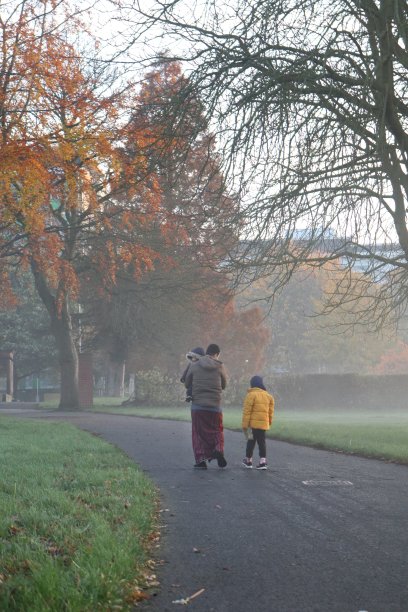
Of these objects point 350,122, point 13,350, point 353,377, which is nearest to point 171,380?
point 353,377

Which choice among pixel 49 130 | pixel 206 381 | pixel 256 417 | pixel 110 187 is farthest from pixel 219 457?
pixel 110 187

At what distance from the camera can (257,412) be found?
13.5 metres

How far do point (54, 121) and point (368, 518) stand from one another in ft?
50.6

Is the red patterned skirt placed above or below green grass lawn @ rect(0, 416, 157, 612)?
above

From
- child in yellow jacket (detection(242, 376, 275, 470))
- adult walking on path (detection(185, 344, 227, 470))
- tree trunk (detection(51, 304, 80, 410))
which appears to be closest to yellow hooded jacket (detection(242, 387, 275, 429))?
child in yellow jacket (detection(242, 376, 275, 470))

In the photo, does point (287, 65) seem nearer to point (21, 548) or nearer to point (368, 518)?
point (368, 518)

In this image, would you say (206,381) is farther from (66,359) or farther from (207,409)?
(66,359)

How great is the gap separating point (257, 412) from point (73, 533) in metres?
7.44

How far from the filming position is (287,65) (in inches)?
450

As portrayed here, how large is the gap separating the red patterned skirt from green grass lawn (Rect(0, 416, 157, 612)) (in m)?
1.20

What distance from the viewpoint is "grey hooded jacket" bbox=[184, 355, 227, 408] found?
13.4 m

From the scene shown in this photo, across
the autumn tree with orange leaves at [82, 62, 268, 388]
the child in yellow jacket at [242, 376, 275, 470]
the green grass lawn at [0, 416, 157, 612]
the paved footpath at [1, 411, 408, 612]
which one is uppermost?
the autumn tree with orange leaves at [82, 62, 268, 388]

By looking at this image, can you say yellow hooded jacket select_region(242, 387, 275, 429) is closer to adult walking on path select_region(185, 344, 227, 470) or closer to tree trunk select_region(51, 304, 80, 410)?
adult walking on path select_region(185, 344, 227, 470)

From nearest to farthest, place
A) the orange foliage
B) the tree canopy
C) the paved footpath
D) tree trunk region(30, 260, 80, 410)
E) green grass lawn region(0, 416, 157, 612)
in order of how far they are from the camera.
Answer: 1. green grass lawn region(0, 416, 157, 612)
2. the paved footpath
3. the tree canopy
4. the orange foliage
5. tree trunk region(30, 260, 80, 410)
